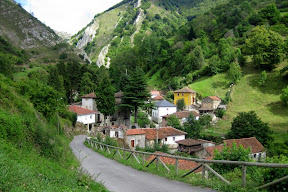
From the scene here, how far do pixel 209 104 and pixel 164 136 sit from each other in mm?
21063

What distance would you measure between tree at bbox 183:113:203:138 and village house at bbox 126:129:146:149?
10.8m

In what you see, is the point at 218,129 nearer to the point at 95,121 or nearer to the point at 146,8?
the point at 95,121

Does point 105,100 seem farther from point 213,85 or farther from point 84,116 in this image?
point 213,85

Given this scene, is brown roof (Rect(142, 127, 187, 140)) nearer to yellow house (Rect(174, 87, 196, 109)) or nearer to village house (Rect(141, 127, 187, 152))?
village house (Rect(141, 127, 187, 152))

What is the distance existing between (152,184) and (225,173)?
2500 millimetres

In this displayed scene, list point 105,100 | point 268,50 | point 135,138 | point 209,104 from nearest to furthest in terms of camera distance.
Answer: point 135,138
point 105,100
point 209,104
point 268,50

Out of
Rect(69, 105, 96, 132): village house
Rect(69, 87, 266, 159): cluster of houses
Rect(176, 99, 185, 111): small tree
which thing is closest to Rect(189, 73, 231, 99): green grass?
Rect(69, 87, 266, 159): cluster of houses

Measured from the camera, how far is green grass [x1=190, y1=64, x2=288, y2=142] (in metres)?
42.8

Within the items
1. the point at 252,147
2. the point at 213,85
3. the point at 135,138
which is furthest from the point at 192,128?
the point at 213,85

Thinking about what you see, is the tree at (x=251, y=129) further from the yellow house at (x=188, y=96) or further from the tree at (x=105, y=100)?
the tree at (x=105, y=100)

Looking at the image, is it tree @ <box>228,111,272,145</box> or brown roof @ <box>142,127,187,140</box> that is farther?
tree @ <box>228,111,272,145</box>

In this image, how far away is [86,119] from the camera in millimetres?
40531

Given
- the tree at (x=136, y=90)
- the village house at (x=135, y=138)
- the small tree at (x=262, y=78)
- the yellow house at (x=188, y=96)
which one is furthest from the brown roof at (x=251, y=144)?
the small tree at (x=262, y=78)

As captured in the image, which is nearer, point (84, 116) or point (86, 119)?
point (84, 116)
